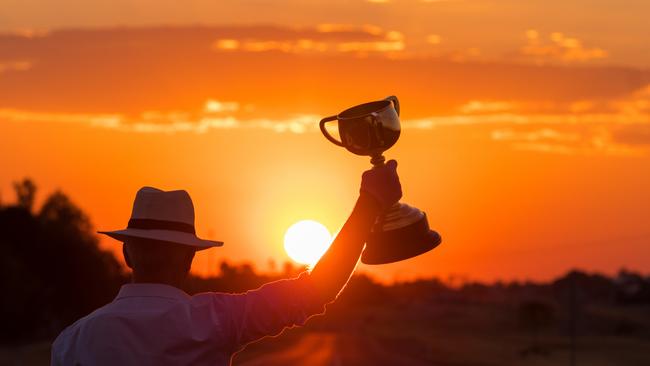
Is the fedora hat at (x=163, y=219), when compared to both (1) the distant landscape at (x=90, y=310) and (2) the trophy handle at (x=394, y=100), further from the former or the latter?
(1) the distant landscape at (x=90, y=310)

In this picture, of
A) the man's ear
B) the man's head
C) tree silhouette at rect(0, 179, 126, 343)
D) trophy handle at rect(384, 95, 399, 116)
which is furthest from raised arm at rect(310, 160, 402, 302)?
tree silhouette at rect(0, 179, 126, 343)

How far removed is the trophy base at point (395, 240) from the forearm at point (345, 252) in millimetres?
167

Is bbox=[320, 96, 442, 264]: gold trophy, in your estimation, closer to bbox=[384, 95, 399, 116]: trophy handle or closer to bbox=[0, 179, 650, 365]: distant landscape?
bbox=[384, 95, 399, 116]: trophy handle

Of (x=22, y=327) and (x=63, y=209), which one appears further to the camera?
(x=63, y=209)

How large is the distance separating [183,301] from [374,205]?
2.08 feet

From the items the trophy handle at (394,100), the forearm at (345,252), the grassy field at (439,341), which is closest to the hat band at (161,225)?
the forearm at (345,252)

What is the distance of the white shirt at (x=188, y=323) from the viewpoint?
4.15 meters

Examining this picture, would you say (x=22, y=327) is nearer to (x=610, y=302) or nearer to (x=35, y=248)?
(x=35, y=248)

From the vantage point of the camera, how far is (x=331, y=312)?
16125cm

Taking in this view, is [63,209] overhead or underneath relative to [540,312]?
overhead

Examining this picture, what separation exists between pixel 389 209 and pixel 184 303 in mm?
661

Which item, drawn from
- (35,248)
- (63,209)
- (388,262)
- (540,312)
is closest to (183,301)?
(388,262)

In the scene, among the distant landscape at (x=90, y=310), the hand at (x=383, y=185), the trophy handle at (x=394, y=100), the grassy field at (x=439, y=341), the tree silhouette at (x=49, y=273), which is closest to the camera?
the hand at (x=383, y=185)

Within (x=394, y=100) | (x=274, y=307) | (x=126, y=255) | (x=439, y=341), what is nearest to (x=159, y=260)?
(x=126, y=255)
